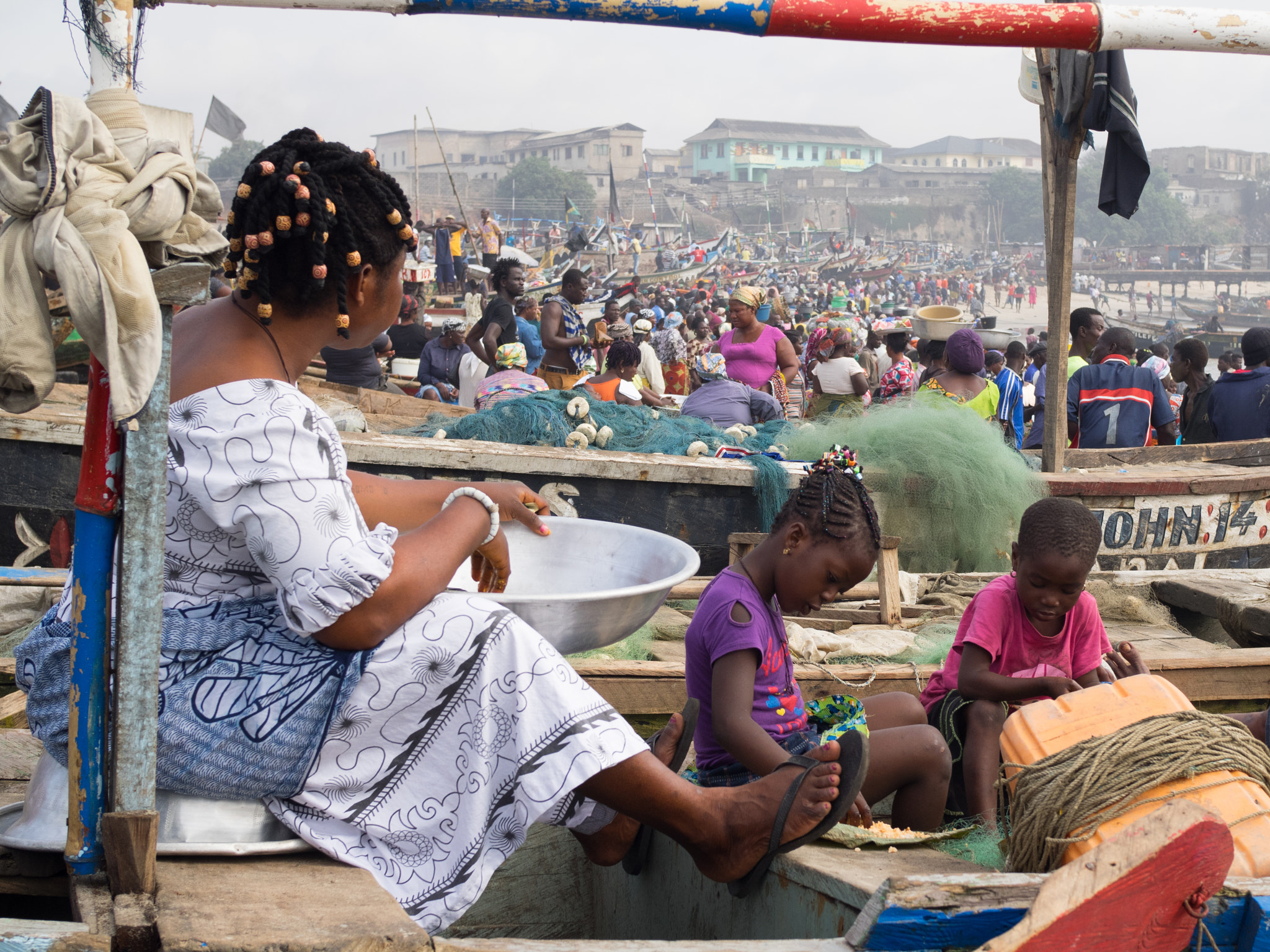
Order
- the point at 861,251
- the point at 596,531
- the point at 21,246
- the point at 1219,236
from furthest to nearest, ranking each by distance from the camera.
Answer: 1. the point at 1219,236
2. the point at 861,251
3. the point at 596,531
4. the point at 21,246

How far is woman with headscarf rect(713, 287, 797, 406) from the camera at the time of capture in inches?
302

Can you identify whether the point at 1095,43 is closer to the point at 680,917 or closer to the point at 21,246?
the point at 680,917

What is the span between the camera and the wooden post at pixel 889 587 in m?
4.36

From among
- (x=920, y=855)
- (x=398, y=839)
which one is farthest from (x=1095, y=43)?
(x=398, y=839)

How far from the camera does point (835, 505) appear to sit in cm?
231

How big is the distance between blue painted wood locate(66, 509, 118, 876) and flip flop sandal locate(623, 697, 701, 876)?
0.93m

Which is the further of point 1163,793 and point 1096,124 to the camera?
point 1096,124

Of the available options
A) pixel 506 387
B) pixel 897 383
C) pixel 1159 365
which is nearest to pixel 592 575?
pixel 506 387

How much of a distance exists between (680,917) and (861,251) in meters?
68.0

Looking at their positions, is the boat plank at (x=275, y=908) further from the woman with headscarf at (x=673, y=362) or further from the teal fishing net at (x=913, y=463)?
the woman with headscarf at (x=673, y=362)

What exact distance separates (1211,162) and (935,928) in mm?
119545

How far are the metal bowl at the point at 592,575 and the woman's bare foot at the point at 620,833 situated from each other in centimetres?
25

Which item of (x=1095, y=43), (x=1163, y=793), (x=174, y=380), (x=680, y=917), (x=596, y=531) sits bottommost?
(x=680, y=917)

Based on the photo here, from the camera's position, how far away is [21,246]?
4.21ft
